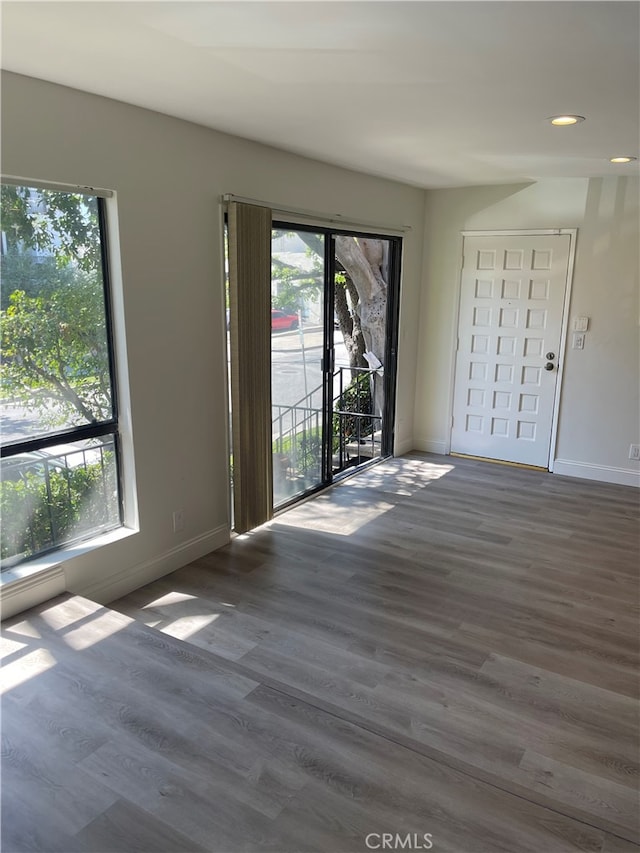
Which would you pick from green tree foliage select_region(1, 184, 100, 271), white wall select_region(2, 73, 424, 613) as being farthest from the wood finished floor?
green tree foliage select_region(1, 184, 100, 271)

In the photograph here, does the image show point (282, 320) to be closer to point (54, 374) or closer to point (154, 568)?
point (54, 374)

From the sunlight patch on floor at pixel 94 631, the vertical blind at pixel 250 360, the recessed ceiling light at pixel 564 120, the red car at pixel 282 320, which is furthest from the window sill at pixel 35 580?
the recessed ceiling light at pixel 564 120

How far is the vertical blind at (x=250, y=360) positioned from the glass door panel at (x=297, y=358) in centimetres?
27

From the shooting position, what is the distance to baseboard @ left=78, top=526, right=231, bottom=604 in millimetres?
3133

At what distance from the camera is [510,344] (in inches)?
217

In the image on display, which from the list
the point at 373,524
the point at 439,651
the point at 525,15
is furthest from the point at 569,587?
the point at 525,15

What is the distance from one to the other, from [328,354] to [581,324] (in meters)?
2.19

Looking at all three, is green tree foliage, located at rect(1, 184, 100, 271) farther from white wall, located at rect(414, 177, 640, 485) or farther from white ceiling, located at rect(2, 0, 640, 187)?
white wall, located at rect(414, 177, 640, 485)

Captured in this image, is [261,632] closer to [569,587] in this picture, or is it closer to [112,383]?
[112,383]

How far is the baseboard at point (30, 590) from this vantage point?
8.92 ft

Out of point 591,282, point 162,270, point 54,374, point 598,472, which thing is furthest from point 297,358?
point 598,472

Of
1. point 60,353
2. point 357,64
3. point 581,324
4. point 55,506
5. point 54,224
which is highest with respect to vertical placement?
point 357,64

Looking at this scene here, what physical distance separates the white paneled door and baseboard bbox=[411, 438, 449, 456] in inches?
8.2

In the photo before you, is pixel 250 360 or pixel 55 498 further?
pixel 250 360
